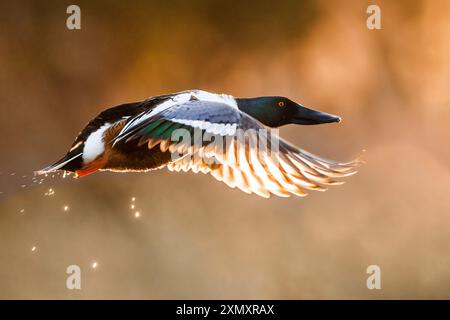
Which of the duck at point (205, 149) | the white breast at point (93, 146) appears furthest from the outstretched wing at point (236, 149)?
the white breast at point (93, 146)

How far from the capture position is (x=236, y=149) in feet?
4.48

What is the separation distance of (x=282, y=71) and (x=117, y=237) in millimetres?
972

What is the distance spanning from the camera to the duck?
1324 millimetres

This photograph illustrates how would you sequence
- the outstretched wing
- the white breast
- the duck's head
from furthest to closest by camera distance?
the duck's head
the white breast
the outstretched wing

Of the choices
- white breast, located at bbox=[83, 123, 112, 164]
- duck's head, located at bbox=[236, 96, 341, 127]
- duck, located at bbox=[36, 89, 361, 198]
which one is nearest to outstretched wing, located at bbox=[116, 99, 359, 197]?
duck, located at bbox=[36, 89, 361, 198]

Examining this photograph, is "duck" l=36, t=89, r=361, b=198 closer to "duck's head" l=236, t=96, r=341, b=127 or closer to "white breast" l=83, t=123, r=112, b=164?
"white breast" l=83, t=123, r=112, b=164

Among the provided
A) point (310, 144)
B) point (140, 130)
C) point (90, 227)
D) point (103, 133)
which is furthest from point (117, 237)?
point (140, 130)

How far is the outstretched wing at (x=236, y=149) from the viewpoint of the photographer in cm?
132

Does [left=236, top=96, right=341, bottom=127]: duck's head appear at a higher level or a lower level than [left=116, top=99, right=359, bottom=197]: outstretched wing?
higher

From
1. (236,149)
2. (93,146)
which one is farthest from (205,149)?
(93,146)

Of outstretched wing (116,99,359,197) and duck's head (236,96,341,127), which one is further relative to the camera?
duck's head (236,96,341,127)

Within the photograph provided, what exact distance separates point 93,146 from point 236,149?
1.36 feet

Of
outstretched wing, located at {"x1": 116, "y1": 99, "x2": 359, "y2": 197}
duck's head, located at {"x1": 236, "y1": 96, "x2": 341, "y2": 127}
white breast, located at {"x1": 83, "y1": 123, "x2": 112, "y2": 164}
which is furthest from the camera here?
duck's head, located at {"x1": 236, "y1": 96, "x2": 341, "y2": 127}

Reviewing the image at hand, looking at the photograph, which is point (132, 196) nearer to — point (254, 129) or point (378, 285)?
point (378, 285)
